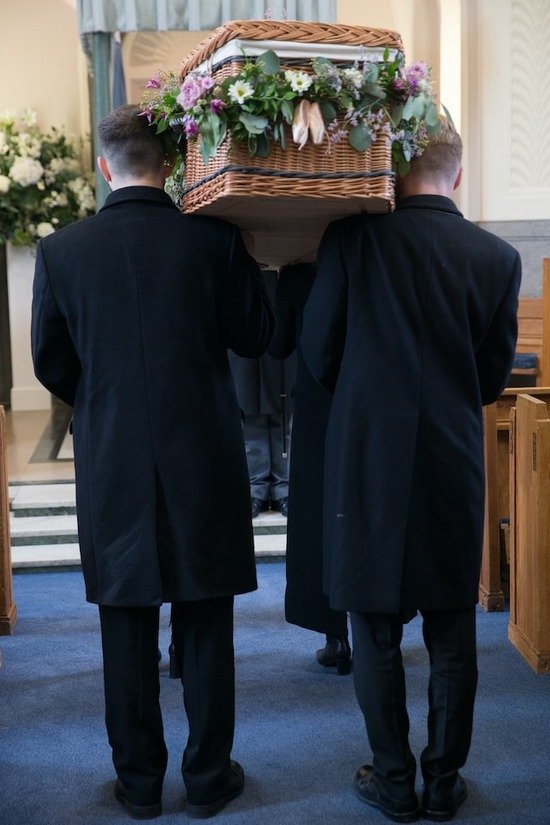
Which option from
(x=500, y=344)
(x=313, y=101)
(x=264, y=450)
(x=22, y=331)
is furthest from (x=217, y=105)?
(x=22, y=331)

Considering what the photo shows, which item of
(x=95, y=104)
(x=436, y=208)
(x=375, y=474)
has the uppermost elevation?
(x=95, y=104)

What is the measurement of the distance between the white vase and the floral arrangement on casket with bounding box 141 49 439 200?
6614mm

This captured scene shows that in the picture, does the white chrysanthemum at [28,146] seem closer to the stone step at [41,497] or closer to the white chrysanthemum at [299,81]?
the stone step at [41,497]

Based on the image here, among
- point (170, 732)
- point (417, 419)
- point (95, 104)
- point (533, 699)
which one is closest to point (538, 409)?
point (533, 699)

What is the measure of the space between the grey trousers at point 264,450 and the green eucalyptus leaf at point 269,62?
3.37 meters

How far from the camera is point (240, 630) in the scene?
435 centimetres

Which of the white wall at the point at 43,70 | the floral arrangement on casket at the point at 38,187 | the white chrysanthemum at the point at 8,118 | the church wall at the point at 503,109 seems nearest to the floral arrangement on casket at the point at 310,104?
the church wall at the point at 503,109

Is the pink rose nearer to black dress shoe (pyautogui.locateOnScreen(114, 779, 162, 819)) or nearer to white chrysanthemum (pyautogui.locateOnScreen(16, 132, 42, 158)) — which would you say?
black dress shoe (pyautogui.locateOnScreen(114, 779, 162, 819))

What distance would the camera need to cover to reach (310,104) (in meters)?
2.34

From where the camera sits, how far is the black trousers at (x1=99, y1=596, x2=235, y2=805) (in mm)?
2729

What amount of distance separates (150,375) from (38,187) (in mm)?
6177

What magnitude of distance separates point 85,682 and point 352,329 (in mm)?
1862

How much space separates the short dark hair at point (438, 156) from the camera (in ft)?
8.48

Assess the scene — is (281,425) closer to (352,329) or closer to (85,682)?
(85,682)
